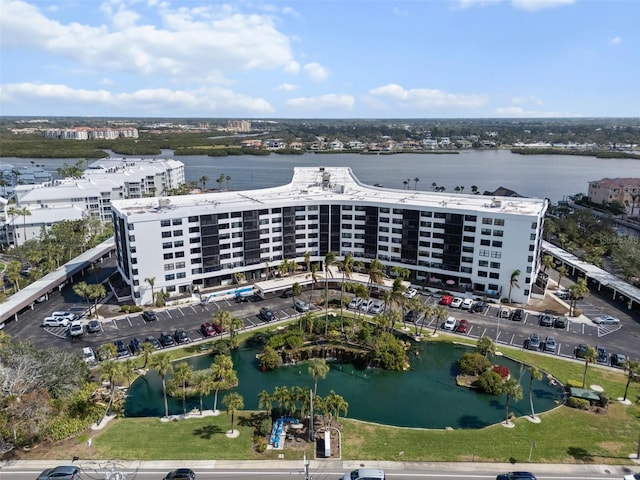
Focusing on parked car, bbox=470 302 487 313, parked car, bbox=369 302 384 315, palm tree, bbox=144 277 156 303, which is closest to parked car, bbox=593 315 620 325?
parked car, bbox=470 302 487 313

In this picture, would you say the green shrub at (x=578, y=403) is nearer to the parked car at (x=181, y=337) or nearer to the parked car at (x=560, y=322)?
the parked car at (x=560, y=322)

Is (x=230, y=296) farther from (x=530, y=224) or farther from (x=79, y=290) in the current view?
(x=530, y=224)

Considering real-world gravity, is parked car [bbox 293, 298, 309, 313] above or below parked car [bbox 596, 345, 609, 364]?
above

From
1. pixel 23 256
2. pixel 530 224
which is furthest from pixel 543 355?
pixel 23 256

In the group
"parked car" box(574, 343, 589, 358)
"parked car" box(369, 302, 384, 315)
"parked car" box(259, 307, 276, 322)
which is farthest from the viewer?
"parked car" box(369, 302, 384, 315)

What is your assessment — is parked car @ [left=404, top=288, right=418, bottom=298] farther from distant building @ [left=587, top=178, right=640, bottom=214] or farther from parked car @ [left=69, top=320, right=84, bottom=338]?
distant building @ [left=587, top=178, right=640, bottom=214]

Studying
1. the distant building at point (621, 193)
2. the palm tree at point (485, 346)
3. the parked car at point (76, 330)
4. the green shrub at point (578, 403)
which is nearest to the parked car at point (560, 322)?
the palm tree at point (485, 346)
